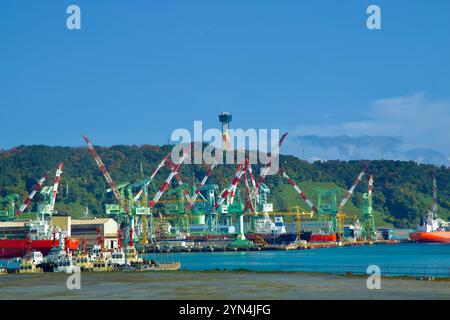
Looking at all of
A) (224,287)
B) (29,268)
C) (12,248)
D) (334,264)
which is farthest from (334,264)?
(12,248)

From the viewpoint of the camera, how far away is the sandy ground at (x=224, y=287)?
182ft

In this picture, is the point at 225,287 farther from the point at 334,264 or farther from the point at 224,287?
the point at 334,264

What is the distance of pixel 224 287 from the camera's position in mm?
62656

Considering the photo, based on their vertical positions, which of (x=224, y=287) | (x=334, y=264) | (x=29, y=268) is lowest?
(x=334, y=264)

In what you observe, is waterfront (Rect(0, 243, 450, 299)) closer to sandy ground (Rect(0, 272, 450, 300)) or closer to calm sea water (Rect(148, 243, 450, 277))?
sandy ground (Rect(0, 272, 450, 300))

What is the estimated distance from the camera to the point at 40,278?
8088cm

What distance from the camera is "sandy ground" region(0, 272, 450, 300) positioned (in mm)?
55500

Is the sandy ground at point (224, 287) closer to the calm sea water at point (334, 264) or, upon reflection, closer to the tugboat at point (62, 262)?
the calm sea water at point (334, 264)

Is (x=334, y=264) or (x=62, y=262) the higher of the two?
(x=62, y=262)

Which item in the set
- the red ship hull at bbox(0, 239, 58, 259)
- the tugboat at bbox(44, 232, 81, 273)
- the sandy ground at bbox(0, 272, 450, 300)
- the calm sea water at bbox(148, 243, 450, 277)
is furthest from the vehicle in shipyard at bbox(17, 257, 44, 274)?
the red ship hull at bbox(0, 239, 58, 259)

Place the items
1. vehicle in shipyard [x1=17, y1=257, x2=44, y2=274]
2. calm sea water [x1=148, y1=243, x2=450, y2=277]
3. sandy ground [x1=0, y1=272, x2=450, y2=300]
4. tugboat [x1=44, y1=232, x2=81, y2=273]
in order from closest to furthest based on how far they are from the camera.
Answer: sandy ground [x1=0, y1=272, x2=450, y2=300] < tugboat [x1=44, y1=232, x2=81, y2=273] < vehicle in shipyard [x1=17, y1=257, x2=44, y2=274] < calm sea water [x1=148, y1=243, x2=450, y2=277]
